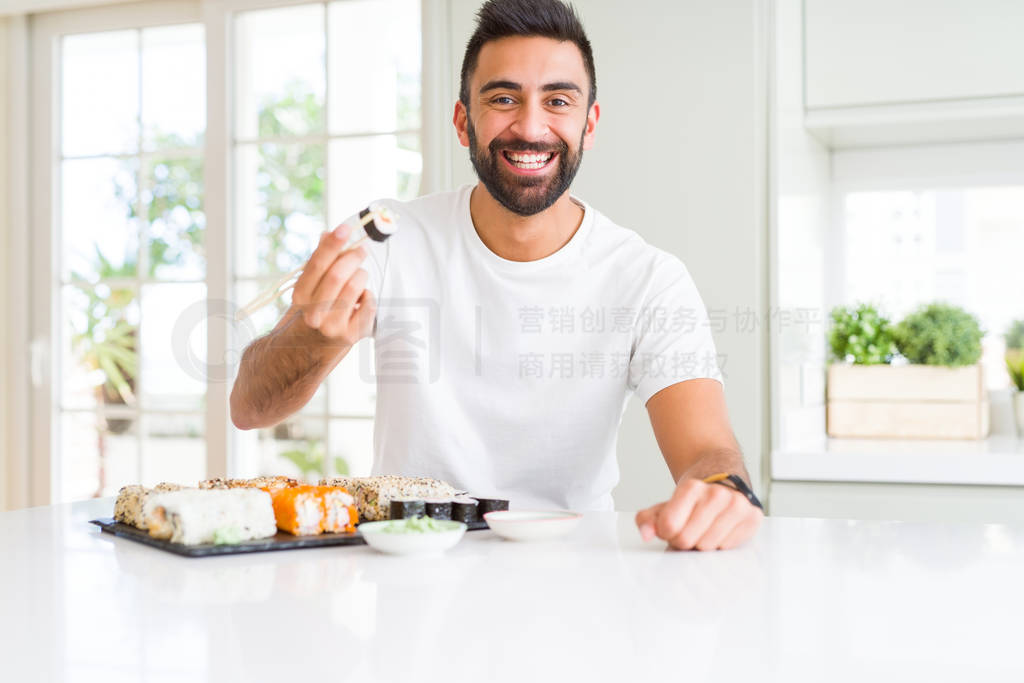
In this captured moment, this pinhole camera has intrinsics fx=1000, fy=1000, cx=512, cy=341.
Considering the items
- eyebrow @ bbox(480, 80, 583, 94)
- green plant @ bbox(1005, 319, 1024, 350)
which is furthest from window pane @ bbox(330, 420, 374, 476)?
green plant @ bbox(1005, 319, 1024, 350)

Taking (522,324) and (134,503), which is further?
(522,324)

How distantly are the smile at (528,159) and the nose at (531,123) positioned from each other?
29 millimetres

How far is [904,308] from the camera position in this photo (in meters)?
3.05

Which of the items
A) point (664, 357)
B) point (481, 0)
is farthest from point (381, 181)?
point (664, 357)

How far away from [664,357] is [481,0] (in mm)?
1422

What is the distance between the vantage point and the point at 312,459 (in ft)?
11.0

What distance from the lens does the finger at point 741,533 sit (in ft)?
3.83

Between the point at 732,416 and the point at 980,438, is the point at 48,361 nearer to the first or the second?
the point at 732,416

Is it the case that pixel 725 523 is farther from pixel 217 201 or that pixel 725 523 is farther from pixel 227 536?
pixel 217 201

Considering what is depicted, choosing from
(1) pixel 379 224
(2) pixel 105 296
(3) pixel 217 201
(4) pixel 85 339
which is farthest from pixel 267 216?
(1) pixel 379 224

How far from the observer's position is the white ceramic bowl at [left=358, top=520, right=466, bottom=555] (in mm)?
1089

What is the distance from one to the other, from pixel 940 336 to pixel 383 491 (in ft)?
6.45

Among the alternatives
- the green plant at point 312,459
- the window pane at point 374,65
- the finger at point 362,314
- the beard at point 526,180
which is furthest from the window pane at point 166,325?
the finger at point 362,314

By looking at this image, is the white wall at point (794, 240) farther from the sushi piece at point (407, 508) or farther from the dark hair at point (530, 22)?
the sushi piece at point (407, 508)
